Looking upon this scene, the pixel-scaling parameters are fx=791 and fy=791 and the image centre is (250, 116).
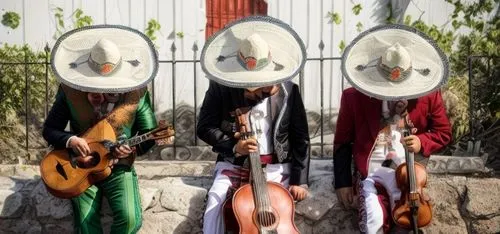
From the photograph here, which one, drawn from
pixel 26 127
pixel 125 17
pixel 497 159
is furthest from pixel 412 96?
pixel 125 17

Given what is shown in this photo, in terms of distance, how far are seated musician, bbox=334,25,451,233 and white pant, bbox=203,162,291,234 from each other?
1.08 feet

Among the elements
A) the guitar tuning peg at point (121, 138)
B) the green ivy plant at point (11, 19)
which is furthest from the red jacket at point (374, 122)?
the green ivy plant at point (11, 19)

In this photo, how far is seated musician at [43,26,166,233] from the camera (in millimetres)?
4422

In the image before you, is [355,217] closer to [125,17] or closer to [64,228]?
[64,228]

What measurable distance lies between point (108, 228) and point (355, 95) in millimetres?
1665

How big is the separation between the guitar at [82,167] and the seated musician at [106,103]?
0.12 feet

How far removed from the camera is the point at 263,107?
4.57m

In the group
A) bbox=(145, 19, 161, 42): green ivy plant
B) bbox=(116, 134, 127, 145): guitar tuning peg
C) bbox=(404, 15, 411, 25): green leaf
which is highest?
bbox=(404, 15, 411, 25): green leaf

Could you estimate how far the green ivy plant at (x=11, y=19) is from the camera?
7.96m

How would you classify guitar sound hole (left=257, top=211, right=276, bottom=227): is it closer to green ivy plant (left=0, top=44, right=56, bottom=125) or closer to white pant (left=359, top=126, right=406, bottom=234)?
white pant (left=359, top=126, right=406, bottom=234)

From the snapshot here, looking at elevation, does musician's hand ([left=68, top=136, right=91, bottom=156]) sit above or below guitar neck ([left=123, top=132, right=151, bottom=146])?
below

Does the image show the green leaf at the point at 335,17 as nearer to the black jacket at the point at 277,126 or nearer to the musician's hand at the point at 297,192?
the black jacket at the point at 277,126

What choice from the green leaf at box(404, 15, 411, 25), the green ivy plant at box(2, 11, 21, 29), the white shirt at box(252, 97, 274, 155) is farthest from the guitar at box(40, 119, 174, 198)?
the green leaf at box(404, 15, 411, 25)

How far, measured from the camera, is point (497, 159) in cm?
664
